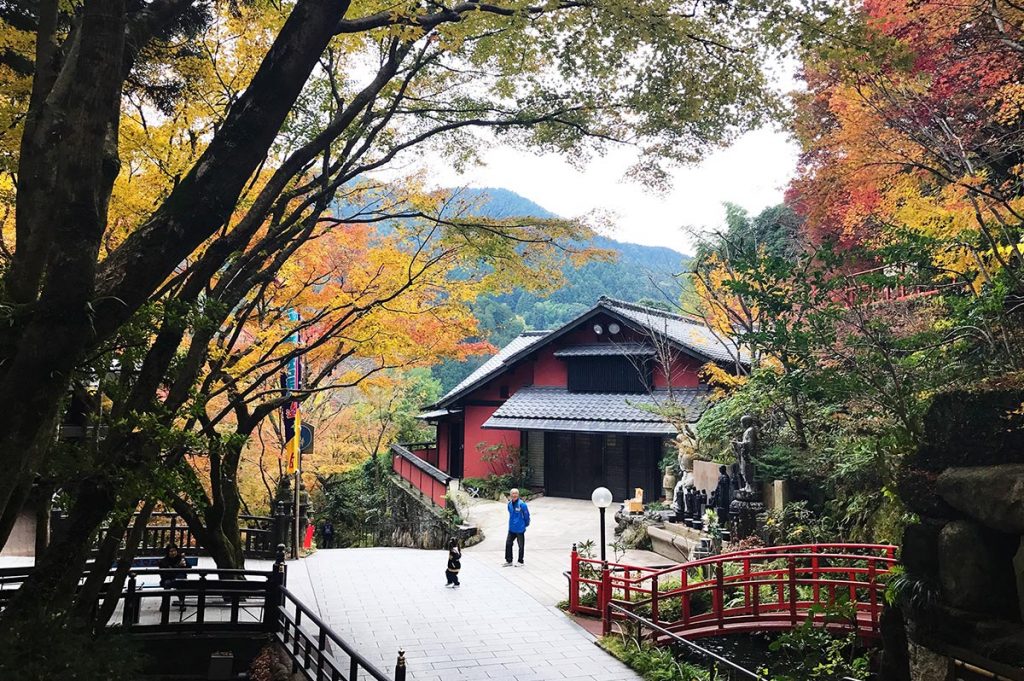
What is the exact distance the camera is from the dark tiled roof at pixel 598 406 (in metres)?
21.3

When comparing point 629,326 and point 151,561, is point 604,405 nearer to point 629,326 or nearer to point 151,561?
point 629,326

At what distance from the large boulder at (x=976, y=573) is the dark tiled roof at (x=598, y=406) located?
14165 mm

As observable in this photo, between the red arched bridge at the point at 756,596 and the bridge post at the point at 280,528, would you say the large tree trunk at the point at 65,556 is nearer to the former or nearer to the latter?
the red arched bridge at the point at 756,596

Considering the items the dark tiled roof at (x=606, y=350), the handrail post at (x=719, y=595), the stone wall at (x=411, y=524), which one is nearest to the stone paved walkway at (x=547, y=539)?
the stone wall at (x=411, y=524)

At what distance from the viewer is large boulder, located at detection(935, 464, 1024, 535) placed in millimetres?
5277

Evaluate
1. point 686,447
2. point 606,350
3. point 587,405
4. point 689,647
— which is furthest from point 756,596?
point 606,350

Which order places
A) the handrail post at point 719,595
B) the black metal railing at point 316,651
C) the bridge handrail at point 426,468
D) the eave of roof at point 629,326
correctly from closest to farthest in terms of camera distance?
the black metal railing at point 316,651
the handrail post at point 719,595
the bridge handrail at point 426,468
the eave of roof at point 629,326

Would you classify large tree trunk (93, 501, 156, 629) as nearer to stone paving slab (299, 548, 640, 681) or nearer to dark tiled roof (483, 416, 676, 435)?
stone paving slab (299, 548, 640, 681)

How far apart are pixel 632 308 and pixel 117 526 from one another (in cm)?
2182

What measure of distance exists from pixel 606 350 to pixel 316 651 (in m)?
18.5

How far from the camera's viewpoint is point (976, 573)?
18.2 ft

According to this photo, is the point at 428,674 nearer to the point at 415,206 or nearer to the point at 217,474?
the point at 217,474

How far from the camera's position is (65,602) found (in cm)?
589

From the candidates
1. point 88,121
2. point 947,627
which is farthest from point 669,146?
point 88,121
